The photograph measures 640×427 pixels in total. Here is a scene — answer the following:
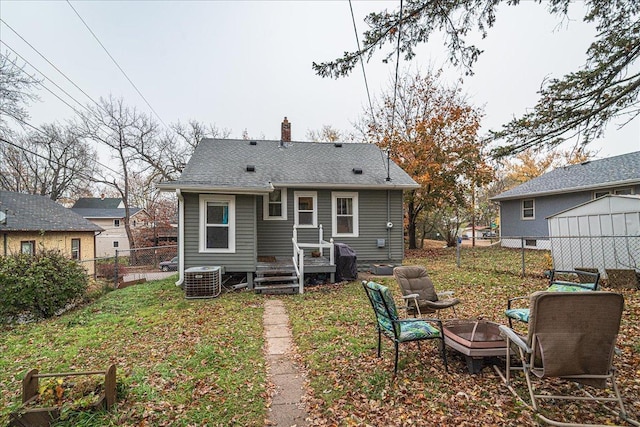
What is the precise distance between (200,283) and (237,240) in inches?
58.8

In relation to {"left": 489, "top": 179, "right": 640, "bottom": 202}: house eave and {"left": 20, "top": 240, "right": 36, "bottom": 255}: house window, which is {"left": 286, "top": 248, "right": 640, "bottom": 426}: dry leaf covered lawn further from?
{"left": 20, "top": 240, "right": 36, "bottom": 255}: house window

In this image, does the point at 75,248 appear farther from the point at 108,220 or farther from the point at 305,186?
the point at 108,220

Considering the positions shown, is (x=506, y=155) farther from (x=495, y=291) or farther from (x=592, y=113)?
(x=495, y=291)

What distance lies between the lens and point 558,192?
1501cm

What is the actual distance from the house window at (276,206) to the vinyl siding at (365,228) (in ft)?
0.47

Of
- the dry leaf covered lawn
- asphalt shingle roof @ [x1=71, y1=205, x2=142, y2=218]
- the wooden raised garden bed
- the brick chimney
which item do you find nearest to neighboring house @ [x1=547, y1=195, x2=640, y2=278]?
the dry leaf covered lawn

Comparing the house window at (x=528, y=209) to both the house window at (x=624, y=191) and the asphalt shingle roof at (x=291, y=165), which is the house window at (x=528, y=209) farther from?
the asphalt shingle roof at (x=291, y=165)

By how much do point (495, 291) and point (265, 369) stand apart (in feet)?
19.8

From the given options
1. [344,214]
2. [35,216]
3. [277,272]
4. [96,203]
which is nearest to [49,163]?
[96,203]

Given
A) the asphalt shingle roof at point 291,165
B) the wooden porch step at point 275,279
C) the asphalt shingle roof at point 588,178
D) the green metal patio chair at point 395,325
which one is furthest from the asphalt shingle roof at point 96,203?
the green metal patio chair at point 395,325

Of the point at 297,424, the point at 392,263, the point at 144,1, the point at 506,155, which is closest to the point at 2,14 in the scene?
the point at 144,1

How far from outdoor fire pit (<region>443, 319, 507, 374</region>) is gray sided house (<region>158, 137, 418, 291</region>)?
5.37 m

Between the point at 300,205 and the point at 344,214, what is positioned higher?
the point at 300,205

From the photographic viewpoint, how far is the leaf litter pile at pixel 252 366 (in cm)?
296
